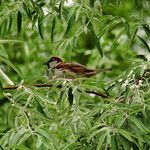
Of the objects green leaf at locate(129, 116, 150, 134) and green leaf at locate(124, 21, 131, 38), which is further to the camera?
green leaf at locate(124, 21, 131, 38)

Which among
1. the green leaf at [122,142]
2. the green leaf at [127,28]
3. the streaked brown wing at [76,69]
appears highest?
the green leaf at [127,28]

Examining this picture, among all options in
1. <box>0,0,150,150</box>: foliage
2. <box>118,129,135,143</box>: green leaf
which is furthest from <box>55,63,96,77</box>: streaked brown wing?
<box>118,129,135,143</box>: green leaf

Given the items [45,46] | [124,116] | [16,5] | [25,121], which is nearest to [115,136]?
[124,116]

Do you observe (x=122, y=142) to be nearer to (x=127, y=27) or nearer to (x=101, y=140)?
(x=101, y=140)

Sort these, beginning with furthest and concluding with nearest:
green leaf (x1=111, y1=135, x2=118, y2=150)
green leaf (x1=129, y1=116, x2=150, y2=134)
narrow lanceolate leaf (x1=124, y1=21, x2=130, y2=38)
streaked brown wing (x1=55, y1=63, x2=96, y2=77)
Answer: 1. streaked brown wing (x1=55, y1=63, x2=96, y2=77)
2. narrow lanceolate leaf (x1=124, y1=21, x2=130, y2=38)
3. green leaf (x1=129, y1=116, x2=150, y2=134)
4. green leaf (x1=111, y1=135, x2=118, y2=150)

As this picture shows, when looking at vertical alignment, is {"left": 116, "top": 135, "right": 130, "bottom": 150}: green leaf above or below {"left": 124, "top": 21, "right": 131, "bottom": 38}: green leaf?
below

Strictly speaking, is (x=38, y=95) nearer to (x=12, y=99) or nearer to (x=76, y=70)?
(x=12, y=99)

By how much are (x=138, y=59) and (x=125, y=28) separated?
0.20m

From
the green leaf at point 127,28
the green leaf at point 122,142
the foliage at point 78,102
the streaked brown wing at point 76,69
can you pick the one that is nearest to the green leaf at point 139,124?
the foliage at point 78,102

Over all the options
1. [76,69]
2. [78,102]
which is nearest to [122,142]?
[78,102]

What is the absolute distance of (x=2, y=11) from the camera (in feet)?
15.3

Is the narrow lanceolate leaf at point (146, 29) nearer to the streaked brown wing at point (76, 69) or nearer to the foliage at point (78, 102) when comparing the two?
the foliage at point (78, 102)

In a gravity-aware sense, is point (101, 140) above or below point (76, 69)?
above

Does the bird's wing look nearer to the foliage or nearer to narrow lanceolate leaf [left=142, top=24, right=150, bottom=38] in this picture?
the foliage
